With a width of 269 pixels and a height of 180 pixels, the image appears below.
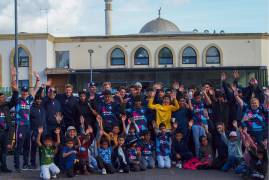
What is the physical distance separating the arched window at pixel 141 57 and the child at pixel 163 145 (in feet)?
137

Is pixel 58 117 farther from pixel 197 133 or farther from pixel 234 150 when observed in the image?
pixel 234 150

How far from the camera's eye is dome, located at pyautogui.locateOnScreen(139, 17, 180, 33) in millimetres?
66169

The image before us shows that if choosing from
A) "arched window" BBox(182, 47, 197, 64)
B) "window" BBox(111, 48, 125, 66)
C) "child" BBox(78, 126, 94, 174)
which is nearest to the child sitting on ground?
"child" BBox(78, 126, 94, 174)

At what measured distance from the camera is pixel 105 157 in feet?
38.5

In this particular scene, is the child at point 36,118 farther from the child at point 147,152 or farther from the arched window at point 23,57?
the arched window at point 23,57

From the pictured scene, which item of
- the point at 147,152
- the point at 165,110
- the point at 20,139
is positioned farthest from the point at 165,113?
the point at 20,139

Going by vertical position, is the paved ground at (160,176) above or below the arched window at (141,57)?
below

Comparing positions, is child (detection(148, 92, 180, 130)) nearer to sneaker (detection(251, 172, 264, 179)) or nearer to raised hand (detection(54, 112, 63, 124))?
raised hand (detection(54, 112, 63, 124))

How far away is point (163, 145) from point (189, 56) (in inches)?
1671

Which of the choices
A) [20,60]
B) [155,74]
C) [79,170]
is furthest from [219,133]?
[20,60]

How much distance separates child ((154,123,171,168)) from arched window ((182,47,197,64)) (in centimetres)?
4194

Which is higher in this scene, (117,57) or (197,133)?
(117,57)

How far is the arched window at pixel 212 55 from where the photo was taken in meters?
54.4

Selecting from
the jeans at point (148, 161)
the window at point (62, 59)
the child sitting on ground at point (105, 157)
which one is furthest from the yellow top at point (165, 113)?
the window at point (62, 59)
